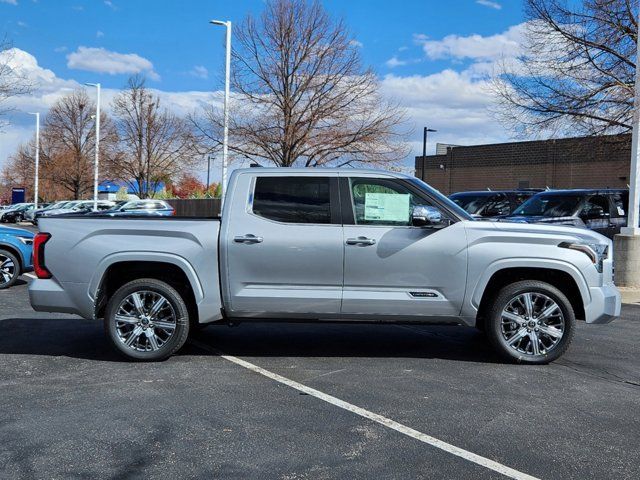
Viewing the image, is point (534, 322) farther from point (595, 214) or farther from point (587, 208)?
point (595, 214)

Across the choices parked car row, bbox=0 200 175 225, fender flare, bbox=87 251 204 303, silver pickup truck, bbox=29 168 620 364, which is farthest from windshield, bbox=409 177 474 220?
parked car row, bbox=0 200 175 225

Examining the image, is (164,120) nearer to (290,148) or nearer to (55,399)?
(290,148)

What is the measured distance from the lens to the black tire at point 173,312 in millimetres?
6184

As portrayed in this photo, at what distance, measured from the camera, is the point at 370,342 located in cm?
741

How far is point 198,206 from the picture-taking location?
41.8 m

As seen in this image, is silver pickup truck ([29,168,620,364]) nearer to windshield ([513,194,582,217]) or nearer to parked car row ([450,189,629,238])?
parked car row ([450,189,629,238])

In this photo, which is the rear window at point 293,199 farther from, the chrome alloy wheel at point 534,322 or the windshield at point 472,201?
→ the windshield at point 472,201

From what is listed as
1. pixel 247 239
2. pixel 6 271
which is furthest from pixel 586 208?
pixel 6 271

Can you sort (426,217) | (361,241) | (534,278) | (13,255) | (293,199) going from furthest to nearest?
(13,255) < (534,278) < (293,199) < (361,241) < (426,217)

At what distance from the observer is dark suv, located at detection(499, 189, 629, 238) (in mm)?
13344

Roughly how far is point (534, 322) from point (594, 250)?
0.90 m

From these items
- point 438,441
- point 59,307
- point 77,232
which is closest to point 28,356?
point 59,307

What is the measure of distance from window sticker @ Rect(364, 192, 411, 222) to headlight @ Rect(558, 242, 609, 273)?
60.1 inches

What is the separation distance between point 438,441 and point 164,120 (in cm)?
3843
